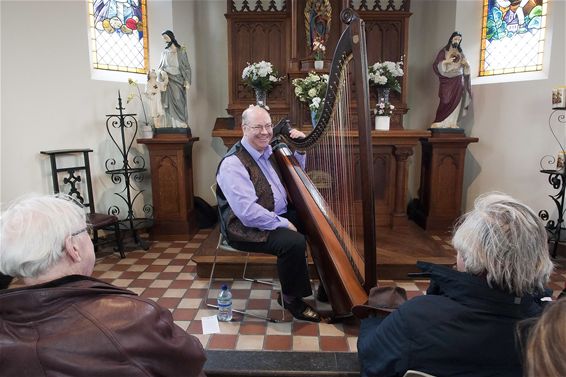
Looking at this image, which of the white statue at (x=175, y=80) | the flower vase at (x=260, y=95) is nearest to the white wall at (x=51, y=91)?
the white statue at (x=175, y=80)

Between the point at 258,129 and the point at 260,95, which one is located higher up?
the point at 260,95

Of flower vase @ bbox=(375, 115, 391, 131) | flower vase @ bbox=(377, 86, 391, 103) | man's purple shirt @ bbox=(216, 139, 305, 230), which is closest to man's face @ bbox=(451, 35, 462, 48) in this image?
flower vase @ bbox=(377, 86, 391, 103)

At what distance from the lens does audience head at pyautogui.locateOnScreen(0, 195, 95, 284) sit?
0.91 metres

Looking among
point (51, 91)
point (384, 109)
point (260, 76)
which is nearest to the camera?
point (51, 91)

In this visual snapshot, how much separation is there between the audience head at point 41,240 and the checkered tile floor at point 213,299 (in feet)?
4.71

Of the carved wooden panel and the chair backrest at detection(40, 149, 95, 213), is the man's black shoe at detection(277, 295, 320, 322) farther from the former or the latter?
the carved wooden panel

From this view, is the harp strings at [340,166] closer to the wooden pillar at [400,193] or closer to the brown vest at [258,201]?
the brown vest at [258,201]

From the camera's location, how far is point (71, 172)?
3787 mm

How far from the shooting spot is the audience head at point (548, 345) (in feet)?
1.94

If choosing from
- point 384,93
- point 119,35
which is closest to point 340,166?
point 384,93

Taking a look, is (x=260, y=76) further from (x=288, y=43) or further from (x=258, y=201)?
(x=258, y=201)

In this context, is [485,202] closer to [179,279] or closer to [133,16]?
[179,279]

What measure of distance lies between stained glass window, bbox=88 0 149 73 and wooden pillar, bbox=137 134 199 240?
0.99 metres

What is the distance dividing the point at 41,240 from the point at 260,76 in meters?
3.51
